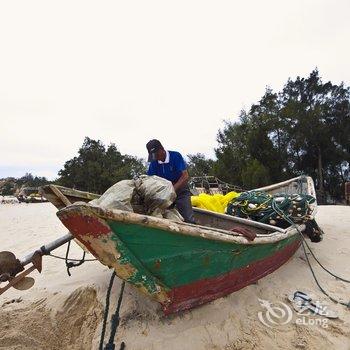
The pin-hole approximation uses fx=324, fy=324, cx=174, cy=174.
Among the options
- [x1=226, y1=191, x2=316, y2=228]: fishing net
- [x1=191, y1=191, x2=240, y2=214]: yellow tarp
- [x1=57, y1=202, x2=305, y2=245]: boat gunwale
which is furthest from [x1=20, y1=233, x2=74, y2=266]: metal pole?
[x1=191, y1=191, x2=240, y2=214]: yellow tarp

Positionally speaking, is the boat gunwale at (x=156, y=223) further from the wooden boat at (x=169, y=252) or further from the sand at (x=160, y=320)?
the sand at (x=160, y=320)

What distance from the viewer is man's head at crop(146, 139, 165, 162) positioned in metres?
3.67

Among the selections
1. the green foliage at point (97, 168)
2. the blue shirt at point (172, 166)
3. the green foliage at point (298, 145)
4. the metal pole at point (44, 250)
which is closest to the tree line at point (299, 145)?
the green foliage at point (298, 145)

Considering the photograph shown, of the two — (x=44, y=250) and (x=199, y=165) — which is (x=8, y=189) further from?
(x=44, y=250)

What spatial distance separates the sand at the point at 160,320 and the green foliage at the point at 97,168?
31136 mm

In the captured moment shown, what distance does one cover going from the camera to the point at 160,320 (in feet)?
9.45

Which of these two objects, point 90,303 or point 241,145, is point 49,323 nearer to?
point 90,303

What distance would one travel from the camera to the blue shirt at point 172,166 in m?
3.92

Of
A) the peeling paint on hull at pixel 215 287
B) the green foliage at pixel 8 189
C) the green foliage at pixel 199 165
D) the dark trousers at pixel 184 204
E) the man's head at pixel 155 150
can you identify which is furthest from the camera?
the green foliage at pixel 8 189

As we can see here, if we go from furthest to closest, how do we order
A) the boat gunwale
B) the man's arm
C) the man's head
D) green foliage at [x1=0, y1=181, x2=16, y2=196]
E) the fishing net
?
1. green foliage at [x1=0, y1=181, x2=16, y2=196]
2. the fishing net
3. the man's arm
4. the man's head
5. the boat gunwale

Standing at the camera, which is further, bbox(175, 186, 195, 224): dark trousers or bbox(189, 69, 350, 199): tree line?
bbox(189, 69, 350, 199): tree line

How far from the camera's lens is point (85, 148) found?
39.0 m

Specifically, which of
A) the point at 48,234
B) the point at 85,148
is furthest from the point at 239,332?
the point at 85,148

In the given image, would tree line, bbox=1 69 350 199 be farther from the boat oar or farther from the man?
the boat oar
